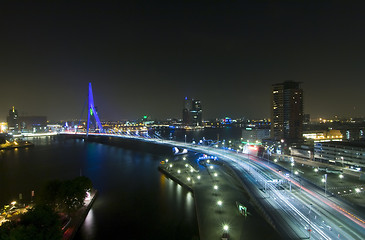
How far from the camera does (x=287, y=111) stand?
85.7 feet

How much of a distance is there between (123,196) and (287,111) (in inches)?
874

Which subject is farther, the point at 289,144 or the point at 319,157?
the point at 289,144

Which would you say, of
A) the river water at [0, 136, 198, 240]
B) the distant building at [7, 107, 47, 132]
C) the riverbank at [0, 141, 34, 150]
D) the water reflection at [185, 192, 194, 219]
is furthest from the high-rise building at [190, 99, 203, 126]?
the water reflection at [185, 192, 194, 219]

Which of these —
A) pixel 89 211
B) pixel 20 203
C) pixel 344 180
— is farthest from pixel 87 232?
pixel 344 180

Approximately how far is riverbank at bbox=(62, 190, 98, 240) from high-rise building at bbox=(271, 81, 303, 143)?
70.6 feet

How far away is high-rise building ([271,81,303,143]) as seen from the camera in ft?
84.1

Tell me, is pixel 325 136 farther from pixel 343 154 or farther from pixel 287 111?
pixel 343 154

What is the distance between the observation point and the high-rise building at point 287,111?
25641mm

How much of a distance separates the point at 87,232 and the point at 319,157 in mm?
13775

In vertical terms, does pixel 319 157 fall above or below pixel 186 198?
above

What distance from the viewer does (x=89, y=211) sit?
8234mm

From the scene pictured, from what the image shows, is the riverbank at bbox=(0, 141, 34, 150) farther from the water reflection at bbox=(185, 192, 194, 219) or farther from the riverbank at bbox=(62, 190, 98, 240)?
the water reflection at bbox=(185, 192, 194, 219)

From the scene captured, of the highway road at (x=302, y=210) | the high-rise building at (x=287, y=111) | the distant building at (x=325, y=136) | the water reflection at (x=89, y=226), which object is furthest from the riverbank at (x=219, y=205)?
A: the distant building at (x=325, y=136)

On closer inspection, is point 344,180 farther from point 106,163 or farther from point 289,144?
point 106,163
